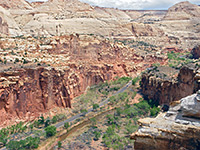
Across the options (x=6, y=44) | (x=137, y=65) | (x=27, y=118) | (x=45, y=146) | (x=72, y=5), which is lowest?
(x=45, y=146)

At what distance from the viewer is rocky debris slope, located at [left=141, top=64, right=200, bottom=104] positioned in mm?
34750

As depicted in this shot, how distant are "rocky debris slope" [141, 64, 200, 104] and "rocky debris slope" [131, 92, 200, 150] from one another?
20.3 metres

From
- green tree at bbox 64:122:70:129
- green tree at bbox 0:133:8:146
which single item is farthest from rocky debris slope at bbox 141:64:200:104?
green tree at bbox 0:133:8:146

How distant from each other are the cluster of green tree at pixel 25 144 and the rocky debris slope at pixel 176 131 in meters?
19.7

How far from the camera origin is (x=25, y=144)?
91.1 feet

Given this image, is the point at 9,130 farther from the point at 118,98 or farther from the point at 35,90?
the point at 118,98

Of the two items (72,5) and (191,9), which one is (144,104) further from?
(191,9)

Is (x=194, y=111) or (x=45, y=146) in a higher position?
(x=194, y=111)

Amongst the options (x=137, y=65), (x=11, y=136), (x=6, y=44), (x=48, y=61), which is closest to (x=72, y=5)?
(x=137, y=65)

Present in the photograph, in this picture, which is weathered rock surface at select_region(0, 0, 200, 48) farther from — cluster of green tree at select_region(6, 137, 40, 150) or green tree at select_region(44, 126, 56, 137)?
cluster of green tree at select_region(6, 137, 40, 150)

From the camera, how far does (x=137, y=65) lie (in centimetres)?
6844

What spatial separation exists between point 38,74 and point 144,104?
2078 cm

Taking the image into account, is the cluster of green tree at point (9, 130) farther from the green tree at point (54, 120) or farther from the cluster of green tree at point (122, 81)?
the cluster of green tree at point (122, 81)

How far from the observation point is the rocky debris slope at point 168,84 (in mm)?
34750
